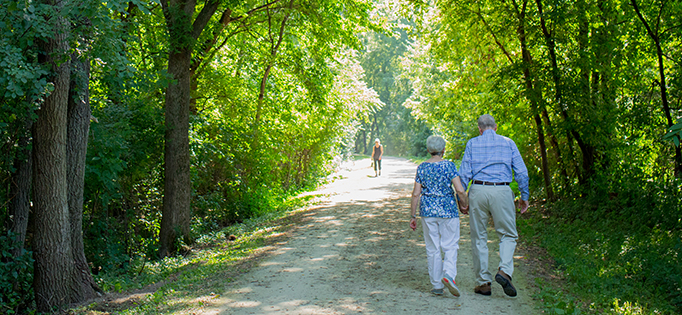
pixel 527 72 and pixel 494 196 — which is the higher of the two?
pixel 527 72

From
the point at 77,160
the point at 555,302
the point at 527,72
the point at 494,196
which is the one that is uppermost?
the point at 527,72

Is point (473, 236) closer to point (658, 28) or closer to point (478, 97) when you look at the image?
point (658, 28)

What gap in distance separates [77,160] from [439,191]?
16.0 feet

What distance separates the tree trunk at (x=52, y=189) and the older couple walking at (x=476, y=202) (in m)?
4.51

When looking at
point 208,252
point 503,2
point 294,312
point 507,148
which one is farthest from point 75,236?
point 503,2

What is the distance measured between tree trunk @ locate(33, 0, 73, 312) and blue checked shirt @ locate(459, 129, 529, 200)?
5026 mm

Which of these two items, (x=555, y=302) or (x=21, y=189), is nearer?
(x=555, y=302)

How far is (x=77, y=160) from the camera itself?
22.6ft

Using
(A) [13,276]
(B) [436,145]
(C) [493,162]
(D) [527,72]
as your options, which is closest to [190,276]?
(A) [13,276]

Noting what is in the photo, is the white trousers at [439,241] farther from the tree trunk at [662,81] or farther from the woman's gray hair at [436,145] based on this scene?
the tree trunk at [662,81]

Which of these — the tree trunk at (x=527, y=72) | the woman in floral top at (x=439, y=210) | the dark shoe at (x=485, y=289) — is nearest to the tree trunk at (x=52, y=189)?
the woman in floral top at (x=439, y=210)

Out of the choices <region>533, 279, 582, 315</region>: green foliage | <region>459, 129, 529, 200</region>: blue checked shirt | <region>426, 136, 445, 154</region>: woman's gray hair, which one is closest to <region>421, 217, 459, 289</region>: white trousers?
<region>459, 129, 529, 200</region>: blue checked shirt

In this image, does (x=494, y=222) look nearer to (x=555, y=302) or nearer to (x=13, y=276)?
(x=555, y=302)

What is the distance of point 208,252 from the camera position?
978 centimetres
